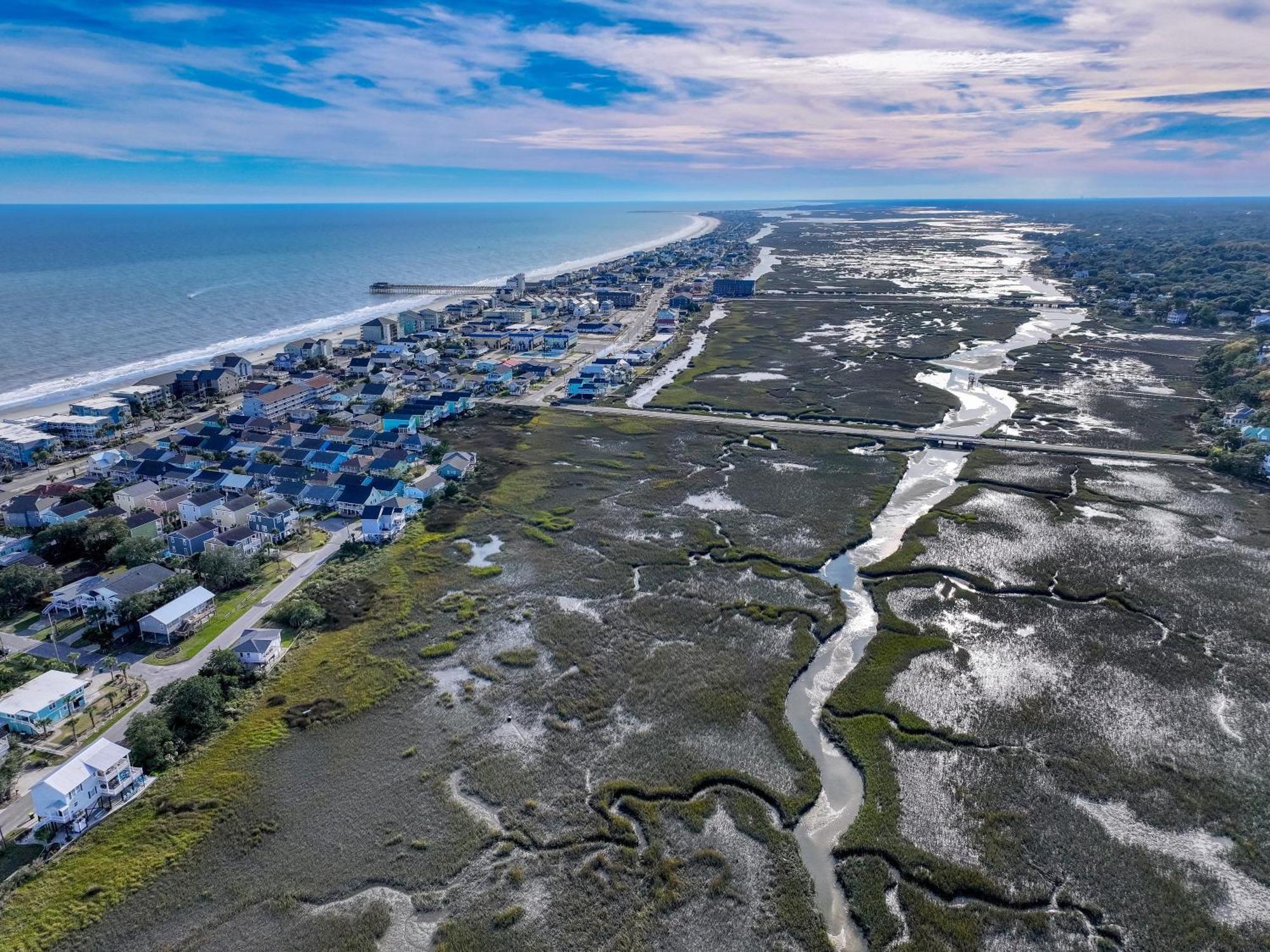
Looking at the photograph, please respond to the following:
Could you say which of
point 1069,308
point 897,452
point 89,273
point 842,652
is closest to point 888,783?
point 842,652

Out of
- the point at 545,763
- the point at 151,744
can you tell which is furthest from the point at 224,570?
the point at 545,763

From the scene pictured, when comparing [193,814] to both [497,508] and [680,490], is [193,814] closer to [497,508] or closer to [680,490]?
[497,508]

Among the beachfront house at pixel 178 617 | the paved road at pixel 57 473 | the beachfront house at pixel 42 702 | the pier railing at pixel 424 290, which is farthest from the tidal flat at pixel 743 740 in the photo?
the pier railing at pixel 424 290

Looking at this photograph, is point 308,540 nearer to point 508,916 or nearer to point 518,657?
point 518,657

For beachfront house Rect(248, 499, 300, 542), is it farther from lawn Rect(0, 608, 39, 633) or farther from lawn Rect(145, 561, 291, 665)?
lawn Rect(0, 608, 39, 633)

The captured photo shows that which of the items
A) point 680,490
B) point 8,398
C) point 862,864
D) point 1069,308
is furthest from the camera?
point 1069,308

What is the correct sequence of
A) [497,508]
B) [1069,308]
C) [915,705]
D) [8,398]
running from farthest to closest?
1. [1069,308]
2. [8,398]
3. [497,508]
4. [915,705]

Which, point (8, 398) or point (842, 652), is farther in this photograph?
point (8, 398)

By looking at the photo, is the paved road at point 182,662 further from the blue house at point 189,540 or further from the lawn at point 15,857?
the blue house at point 189,540
